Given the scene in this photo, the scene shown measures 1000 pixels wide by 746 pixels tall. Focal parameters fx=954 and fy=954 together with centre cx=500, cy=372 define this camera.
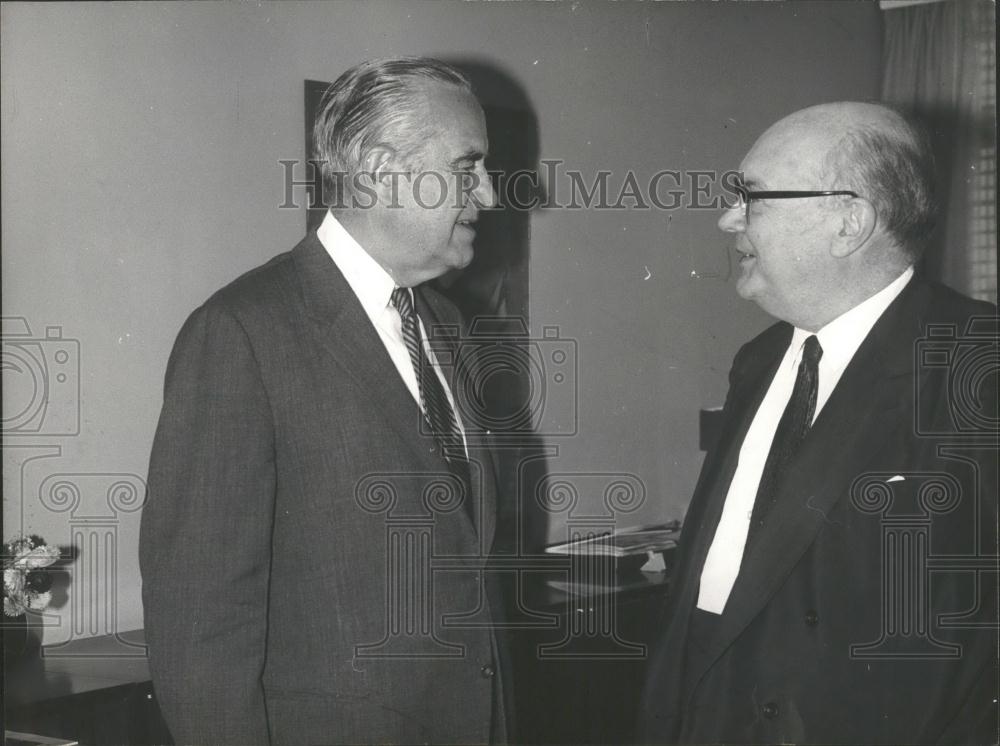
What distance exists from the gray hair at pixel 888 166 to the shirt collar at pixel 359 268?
0.90 metres

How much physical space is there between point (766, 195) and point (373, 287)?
0.80 m

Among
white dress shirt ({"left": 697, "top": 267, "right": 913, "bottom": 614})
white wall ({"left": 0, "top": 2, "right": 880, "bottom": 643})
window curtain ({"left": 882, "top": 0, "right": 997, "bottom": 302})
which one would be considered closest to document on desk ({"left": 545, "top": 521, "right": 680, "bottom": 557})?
white wall ({"left": 0, "top": 2, "right": 880, "bottom": 643})

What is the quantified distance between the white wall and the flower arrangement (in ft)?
0.19

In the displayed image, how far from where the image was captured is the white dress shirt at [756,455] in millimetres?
1874

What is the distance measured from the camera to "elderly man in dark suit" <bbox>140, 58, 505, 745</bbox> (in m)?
1.52

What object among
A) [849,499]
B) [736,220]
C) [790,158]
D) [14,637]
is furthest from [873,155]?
[14,637]

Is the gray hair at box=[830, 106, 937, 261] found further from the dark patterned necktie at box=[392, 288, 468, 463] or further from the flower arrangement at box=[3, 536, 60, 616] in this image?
the flower arrangement at box=[3, 536, 60, 616]

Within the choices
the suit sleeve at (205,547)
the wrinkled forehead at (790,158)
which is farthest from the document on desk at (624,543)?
the suit sleeve at (205,547)

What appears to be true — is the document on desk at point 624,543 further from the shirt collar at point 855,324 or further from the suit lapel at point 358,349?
the suit lapel at point 358,349

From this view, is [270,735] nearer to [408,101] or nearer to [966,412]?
[408,101]

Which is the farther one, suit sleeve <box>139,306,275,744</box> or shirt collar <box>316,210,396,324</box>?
shirt collar <box>316,210,396,324</box>

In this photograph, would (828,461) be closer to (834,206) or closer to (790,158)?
(834,206)

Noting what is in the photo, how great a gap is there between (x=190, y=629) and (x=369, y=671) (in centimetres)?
32

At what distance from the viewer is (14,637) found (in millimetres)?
2066
